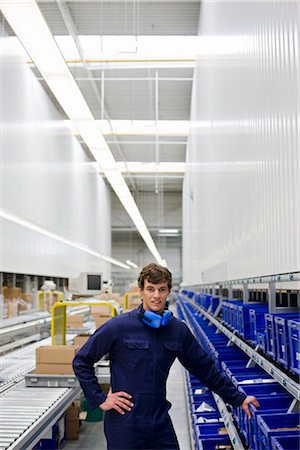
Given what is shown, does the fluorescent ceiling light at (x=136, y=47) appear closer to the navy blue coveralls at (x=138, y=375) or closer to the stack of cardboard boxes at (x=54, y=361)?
the stack of cardboard boxes at (x=54, y=361)

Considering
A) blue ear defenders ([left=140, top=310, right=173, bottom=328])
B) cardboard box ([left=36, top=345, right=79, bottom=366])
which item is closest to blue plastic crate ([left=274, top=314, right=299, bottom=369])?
blue ear defenders ([left=140, top=310, right=173, bottom=328])

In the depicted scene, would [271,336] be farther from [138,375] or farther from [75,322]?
[75,322]

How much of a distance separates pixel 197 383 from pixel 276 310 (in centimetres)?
283

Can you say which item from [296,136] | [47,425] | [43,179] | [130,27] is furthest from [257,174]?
[43,179]

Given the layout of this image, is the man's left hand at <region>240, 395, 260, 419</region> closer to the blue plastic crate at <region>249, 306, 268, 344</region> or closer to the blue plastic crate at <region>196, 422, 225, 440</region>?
the blue plastic crate at <region>249, 306, 268, 344</region>

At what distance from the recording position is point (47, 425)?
3.48 meters

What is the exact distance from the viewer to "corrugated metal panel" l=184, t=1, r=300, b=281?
285cm

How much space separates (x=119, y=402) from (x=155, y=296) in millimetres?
518

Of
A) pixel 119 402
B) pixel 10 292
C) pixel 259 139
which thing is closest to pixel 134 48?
pixel 10 292

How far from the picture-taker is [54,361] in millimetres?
4617

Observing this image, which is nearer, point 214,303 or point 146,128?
point 214,303

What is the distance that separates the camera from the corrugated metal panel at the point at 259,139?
285 centimetres

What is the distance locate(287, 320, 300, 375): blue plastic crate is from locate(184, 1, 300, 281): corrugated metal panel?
59 centimetres

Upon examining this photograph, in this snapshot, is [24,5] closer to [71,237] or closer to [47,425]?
[47,425]
